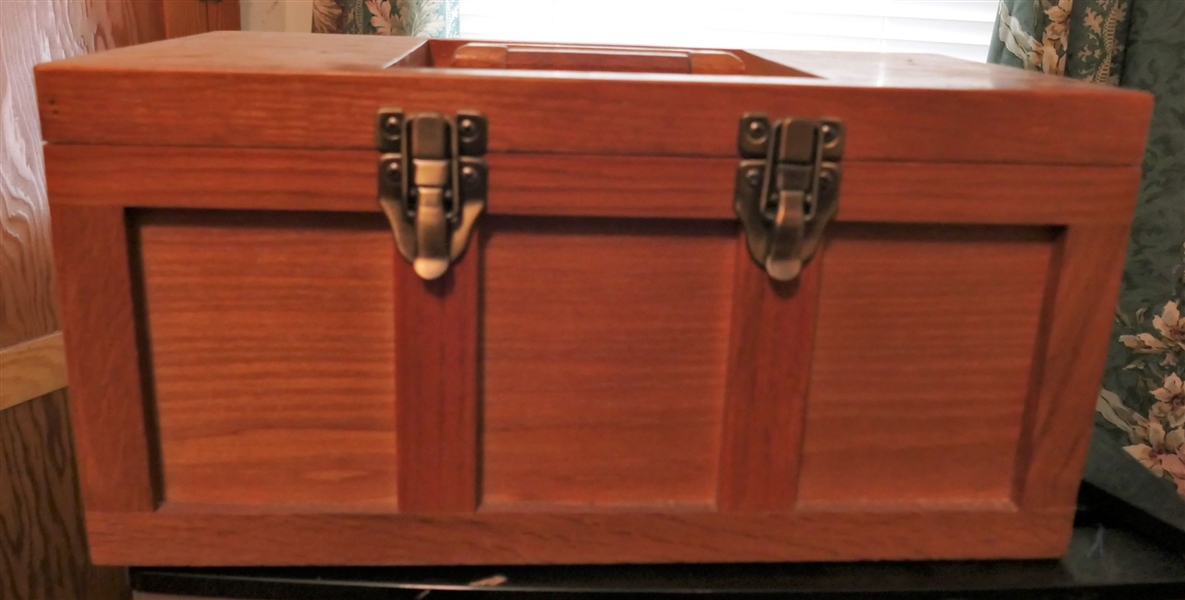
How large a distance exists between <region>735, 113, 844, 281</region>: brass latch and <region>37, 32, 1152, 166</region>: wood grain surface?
0.01 m

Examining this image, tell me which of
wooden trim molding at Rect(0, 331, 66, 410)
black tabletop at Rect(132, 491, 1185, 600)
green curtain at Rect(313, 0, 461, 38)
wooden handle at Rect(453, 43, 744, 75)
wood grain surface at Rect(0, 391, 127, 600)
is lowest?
wood grain surface at Rect(0, 391, 127, 600)

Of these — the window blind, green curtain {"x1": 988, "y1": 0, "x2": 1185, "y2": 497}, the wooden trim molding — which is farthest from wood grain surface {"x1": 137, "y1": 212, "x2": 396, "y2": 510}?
green curtain {"x1": 988, "y1": 0, "x2": 1185, "y2": 497}

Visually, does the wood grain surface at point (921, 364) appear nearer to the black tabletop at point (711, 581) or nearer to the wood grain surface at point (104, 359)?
the black tabletop at point (711, 581)

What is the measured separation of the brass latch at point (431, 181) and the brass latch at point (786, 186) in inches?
6.7

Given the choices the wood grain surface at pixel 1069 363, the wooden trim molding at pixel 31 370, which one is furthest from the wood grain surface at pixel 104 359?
the wood grain surface at pixel 1069 363

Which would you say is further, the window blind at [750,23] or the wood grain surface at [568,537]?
the window blind at [750,23]

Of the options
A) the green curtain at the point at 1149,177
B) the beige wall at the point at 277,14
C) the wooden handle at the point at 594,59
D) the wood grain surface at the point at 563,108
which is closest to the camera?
the wood grain surface at the point at 563,108

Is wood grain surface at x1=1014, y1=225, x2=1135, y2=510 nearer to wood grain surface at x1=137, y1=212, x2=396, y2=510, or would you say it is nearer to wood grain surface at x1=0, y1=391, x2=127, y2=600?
wood grain surface at x1=137, y1=212, x2=396, y2=510

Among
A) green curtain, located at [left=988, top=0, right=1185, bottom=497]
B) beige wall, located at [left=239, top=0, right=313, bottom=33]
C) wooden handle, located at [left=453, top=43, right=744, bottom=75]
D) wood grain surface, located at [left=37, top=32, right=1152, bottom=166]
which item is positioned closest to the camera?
wood grain surface, located at [left=37, top=32, right=1152, bottom=166]

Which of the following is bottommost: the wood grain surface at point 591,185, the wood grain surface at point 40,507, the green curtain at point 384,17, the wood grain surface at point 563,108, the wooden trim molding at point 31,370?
the wood grain surface at point 40,507

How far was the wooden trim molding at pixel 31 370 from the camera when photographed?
885mm

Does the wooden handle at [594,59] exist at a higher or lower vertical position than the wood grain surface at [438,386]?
higher

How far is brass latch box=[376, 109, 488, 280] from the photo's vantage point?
542 millimetres

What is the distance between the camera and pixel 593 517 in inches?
24.8
